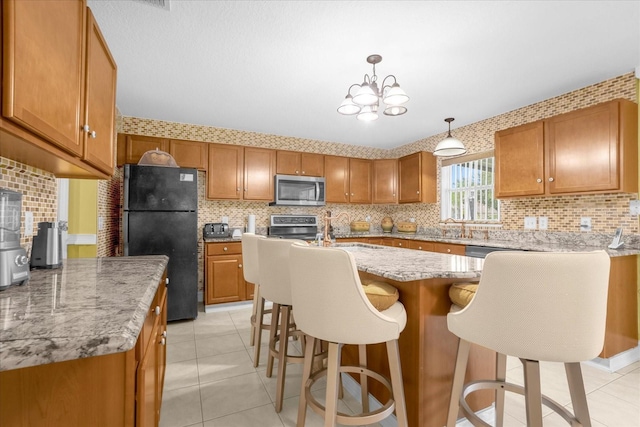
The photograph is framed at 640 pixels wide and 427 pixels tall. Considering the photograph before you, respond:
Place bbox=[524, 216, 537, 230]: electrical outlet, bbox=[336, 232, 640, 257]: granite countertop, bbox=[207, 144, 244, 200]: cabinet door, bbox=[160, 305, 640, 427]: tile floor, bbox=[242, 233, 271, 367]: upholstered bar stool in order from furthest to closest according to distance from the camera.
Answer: bbox=[207, 144, 244, 200]: cabinet door, bbox=[524, 216, 537, 230]: electrical outlet, bbox=[336, 232, 640, 257]: granite countertop, bbox=[242, 233, 271, 367]: upholstered bar stool, bbox=[160, 305, 640, 427]: tile floor

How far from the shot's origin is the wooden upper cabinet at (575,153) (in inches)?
99.3

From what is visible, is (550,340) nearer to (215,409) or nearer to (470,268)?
(470,268)

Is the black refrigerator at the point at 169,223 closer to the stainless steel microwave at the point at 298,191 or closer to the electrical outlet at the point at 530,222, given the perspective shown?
the stainless steel microwave at the point at 298,191

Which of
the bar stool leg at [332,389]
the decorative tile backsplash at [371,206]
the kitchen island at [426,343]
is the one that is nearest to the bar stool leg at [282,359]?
Result: the bar stool leg at [332,389]

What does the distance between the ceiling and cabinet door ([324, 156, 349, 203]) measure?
53.5 inches

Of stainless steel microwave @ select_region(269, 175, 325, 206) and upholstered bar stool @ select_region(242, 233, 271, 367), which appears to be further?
stainless steel microwave @ select_region(269, 175, 325, 206)

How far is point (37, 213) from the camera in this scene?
1608mm

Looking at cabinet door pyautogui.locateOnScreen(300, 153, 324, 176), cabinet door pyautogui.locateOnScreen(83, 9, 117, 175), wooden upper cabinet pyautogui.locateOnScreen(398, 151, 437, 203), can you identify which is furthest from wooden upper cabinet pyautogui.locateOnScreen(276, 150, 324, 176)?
cabinet door pyautogui.locateOnScreen(83, 9, 117, 175)

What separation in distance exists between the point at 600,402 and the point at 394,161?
3.90 meters

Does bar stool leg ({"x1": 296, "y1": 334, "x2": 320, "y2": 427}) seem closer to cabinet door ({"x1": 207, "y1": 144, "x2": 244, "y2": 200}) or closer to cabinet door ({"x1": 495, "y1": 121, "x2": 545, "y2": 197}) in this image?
cabinet door ({"x1": 495, "y1": 121, "x2": 545, "y2": 197})

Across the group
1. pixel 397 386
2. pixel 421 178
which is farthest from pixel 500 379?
pixel 421 178

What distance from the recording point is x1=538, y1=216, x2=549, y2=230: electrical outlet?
3.26m

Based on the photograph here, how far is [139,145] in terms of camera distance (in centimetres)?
381

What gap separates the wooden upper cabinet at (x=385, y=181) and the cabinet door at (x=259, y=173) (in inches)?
71.9
